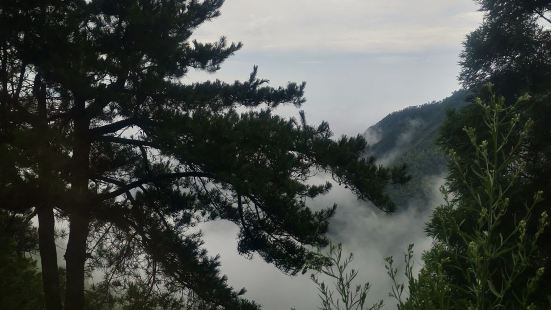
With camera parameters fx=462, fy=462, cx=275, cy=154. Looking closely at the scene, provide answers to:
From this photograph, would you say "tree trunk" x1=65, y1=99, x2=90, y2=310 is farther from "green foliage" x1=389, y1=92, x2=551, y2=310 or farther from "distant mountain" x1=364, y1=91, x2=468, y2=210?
"distant mountain" x1=364, y1=91, x2=468, y2=210

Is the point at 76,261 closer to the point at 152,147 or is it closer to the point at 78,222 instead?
the point at 78,222

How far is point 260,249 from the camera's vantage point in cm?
970

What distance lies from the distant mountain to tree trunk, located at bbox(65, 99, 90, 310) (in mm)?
108668

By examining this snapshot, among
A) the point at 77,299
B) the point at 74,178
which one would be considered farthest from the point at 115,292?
the point at 74,178

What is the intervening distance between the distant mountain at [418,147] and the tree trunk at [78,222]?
10867 centimetres

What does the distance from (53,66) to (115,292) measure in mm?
6073

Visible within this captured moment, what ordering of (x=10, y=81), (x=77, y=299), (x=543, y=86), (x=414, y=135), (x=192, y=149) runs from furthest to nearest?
1. (x=414, y=135)
2. (x=543, y=86)
3. (x=77, y=299)
4. (x=10, y=81)
5. (x=192, y=149)

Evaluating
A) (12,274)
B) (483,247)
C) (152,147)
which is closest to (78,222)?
(12,274)

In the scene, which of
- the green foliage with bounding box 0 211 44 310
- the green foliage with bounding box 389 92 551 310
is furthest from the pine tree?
the green foliage with bounding box 389 92 551 310

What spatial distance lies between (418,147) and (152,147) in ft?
497

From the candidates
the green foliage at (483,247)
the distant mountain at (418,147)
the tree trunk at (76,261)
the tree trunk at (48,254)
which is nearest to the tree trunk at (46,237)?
the tree trunk at (48,254)

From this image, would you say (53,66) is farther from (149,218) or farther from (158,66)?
(149,218)

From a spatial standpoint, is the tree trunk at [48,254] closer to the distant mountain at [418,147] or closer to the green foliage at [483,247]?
the green foliage at [483,247]

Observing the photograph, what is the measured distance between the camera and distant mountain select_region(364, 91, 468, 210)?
126 meters
